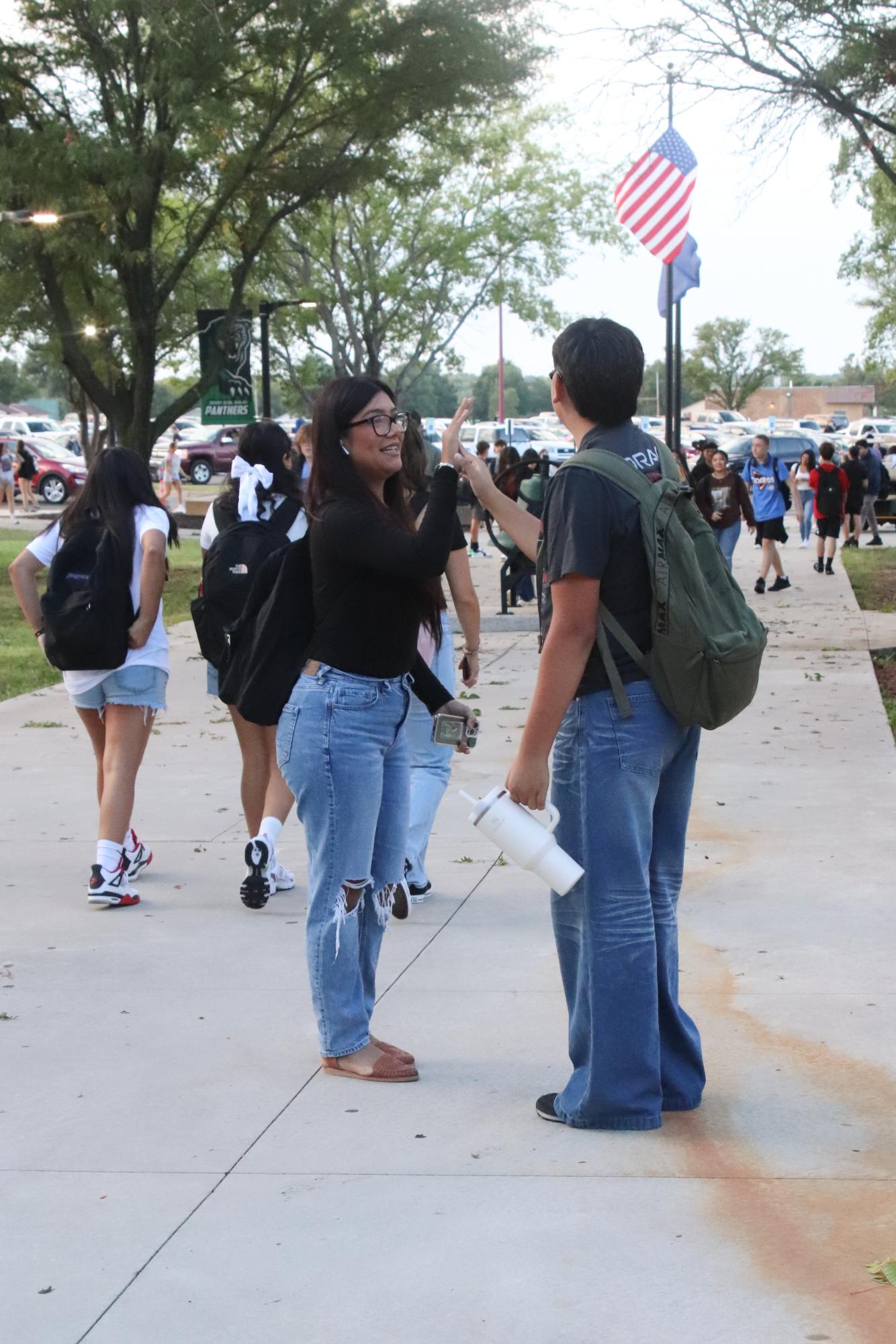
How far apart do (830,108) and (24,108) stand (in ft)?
37.9

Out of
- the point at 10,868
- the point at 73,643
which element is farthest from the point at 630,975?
the point at 10,868

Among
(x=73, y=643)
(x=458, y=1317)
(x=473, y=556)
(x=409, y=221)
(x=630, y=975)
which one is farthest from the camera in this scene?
(x=409, y=221)

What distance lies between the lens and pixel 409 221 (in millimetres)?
41625

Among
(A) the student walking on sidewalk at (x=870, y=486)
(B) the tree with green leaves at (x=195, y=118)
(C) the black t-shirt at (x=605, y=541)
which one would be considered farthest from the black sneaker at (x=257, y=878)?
(A) the student walking on sidewalk at (x=870, y=486)

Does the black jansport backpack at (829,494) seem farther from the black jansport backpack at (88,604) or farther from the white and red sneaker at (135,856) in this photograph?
the black jansport backpack at (88,604)

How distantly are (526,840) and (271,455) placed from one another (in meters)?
2.85

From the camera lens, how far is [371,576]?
4.16 m

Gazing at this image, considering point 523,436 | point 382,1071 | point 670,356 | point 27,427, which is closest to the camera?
point 382,1071

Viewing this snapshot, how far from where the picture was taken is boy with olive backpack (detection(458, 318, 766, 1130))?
371 centimetres

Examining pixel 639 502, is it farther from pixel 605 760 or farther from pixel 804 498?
pixel 804 498

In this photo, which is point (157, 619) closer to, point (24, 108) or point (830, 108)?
point (830, 108)

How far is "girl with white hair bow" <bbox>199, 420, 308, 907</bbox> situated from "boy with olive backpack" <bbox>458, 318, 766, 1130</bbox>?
7.56 feet

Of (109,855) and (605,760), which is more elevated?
(605,760)

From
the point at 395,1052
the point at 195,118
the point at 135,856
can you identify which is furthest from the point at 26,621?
the point at 395,1052
